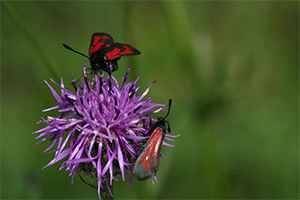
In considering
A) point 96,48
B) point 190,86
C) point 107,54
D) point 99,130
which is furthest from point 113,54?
point 190,86

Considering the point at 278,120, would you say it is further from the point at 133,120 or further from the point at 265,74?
the point at 133,120

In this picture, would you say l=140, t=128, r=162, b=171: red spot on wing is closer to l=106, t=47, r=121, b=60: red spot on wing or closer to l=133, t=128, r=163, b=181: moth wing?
l=133, t=128, r=163, b=181: moth wing

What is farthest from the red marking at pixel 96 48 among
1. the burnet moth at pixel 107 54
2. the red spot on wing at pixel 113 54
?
the red spot on wing at pixel 113 54

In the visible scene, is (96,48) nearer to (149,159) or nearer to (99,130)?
(99,130)

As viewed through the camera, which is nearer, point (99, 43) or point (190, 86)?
point (99, 43)

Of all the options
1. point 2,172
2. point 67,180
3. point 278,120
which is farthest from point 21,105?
point 278,120
